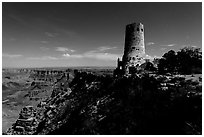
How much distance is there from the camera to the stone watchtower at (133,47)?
29.0m

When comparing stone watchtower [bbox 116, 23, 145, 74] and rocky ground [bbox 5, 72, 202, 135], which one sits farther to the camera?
stone watchtower [bbox 116, 23, 145, 74]

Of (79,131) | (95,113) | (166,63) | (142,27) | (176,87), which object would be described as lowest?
(79,131)

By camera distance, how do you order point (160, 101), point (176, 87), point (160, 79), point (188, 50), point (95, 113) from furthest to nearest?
Answer: point (188, 50) < point (95, 113) < point (160, 79) < point (160, 101) < point (176, 87)

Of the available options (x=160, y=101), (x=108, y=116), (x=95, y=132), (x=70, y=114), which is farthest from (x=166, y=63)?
(x=70, y=114)

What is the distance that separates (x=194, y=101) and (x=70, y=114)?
15784mm

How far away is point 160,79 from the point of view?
1548 cm

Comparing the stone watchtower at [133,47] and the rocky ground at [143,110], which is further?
the stone watchtower at [133,47]

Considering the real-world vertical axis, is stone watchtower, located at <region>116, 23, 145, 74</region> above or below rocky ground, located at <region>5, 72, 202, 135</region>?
above

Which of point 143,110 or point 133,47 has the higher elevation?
point 133,47

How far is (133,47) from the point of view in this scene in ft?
97.0

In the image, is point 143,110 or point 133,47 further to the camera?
point 133,47

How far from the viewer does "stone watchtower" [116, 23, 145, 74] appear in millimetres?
28984

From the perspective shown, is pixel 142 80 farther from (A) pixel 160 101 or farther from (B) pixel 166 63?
(B) pixel 166 63

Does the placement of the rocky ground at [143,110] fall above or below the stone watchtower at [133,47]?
below
